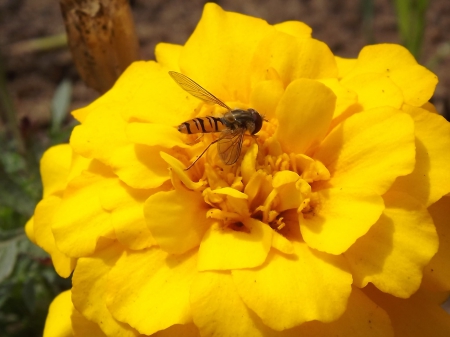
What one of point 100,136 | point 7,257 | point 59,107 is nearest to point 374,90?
point 100,136

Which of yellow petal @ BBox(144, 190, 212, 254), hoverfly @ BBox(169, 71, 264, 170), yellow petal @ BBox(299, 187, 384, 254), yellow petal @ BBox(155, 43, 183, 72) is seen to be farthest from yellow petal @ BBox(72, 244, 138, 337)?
yellow petal @ BBox(155, 43, 183, 72)

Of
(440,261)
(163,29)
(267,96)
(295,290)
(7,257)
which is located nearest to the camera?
(295,290)

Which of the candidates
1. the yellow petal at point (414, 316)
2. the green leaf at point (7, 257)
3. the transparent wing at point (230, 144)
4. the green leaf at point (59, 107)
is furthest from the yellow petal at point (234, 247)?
the green leaf at point (59, 107)

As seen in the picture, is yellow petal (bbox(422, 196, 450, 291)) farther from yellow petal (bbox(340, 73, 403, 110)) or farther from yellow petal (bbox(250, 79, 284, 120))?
yellow petal (bbox(250, 79, 284, 120))

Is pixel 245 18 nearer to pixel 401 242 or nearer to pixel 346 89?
pixel 346 89

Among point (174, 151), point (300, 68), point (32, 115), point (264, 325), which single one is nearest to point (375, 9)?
point (32, 115)

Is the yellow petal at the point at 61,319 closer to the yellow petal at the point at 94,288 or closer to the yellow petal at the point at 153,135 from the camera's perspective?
the yellow petal at the point at 94,288

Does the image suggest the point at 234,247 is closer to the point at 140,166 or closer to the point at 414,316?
the point at 140,166
